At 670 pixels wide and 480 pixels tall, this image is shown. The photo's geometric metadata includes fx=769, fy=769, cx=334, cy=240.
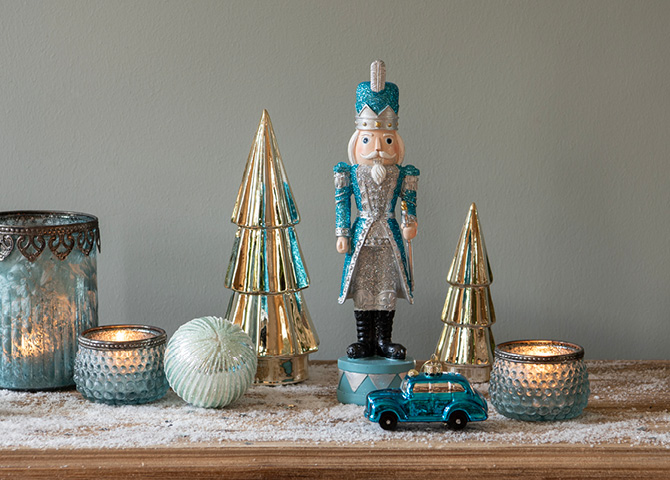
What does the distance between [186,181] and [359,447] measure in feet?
1.77

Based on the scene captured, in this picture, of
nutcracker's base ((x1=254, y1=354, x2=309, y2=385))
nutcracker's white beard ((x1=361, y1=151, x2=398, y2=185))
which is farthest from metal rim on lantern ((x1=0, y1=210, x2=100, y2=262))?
nutcracker's white beard ((x1=361, y1=151, x2=398, y2=185))

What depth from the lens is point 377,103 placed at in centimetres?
96

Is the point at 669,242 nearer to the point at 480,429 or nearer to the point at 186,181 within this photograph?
the point at 480,429

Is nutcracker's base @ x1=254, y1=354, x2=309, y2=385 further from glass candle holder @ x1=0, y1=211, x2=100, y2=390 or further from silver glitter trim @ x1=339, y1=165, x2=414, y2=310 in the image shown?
glass candle holder @ x1=0, y1=211, x2=100, y2=390

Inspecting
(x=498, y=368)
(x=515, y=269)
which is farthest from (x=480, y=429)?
(x=515, y=269)

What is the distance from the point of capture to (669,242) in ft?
3.81

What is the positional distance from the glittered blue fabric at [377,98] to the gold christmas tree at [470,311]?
18 centimetres

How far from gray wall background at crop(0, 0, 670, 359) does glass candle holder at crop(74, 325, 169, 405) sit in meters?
0.26

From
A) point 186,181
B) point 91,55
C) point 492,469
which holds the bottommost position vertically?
point 492,469

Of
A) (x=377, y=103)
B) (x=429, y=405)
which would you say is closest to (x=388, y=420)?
(x=429, y=405)

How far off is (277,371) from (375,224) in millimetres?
235

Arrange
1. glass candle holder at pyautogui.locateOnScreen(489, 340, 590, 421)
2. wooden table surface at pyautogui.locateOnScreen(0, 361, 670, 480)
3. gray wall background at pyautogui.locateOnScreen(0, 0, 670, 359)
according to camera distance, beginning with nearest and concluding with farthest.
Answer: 1. wooden table surface at pyautogui.locateOnScreen(0, 361, 670, 480)
2. glass candle holder at pyautogui.locateOnScreen(489, 340, 590, 421)
3. gray wall background at pyautogui.locateOnScreen(0, 0, 670, 359)

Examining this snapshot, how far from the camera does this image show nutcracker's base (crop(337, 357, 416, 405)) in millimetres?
931

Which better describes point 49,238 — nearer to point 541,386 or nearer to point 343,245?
point 343,245
